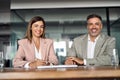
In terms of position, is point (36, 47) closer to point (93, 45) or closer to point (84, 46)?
point (84, 46)

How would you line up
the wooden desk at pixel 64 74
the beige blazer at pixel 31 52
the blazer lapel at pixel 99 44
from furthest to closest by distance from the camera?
the blazer lapel at pixel 99 44
the beige blazer at pixel 31 52
the wooden desk at pixel 64 74

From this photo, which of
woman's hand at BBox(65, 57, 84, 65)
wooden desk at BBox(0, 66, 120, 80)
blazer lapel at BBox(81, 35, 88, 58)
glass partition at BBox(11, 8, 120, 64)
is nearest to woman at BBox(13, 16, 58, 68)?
woman's hand at BBox(65, 57, 84, 65)

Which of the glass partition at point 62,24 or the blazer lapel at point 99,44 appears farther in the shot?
the glass partition at point 62,24

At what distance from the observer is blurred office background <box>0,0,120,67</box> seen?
395cm

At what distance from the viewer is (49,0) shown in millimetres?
3988

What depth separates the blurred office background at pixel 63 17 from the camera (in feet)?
13.0

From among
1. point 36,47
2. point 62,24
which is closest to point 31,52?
point 36,47

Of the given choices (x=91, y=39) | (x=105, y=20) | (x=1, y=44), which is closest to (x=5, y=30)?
(x=1, y=44)

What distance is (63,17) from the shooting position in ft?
13.1

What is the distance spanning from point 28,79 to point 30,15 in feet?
9.33

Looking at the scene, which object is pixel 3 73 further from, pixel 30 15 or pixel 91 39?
pixel 30 15

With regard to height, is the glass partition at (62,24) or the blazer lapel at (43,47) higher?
the glass partition at (62,24)

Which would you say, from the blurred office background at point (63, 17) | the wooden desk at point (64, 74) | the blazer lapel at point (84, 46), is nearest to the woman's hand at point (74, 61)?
the blazer lapel at point (84, 46)

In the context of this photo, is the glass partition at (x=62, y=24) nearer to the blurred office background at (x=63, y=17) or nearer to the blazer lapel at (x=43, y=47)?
the blurred office background at (x=63, y=17)
